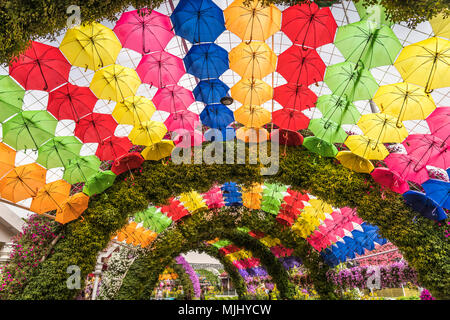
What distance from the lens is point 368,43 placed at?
22.5 feet

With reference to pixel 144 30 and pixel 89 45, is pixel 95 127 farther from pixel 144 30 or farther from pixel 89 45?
pixel 144 30

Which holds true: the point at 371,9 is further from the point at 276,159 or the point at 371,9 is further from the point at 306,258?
the point at 306,258

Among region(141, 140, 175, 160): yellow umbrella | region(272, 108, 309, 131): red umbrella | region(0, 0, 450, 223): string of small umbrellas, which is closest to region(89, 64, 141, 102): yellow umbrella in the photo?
region(0, 0, 450, 223): string of small umbrellas

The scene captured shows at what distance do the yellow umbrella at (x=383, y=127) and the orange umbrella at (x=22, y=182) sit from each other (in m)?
11.6

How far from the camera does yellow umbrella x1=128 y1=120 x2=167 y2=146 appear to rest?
35.8ft

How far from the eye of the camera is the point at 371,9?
6.33 m

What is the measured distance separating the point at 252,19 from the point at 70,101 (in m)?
6.04

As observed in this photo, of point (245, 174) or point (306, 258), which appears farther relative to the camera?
point (306, 258)

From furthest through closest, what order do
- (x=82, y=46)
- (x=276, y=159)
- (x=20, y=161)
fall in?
(x=20, y=161)
(x=276, y=159)
(x=82, y=46)

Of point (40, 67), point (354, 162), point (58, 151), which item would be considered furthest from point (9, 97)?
point (354, 162)

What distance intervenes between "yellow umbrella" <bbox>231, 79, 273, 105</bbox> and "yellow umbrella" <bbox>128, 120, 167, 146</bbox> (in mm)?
3360

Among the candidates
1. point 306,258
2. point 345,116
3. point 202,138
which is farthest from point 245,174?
point 306,258
